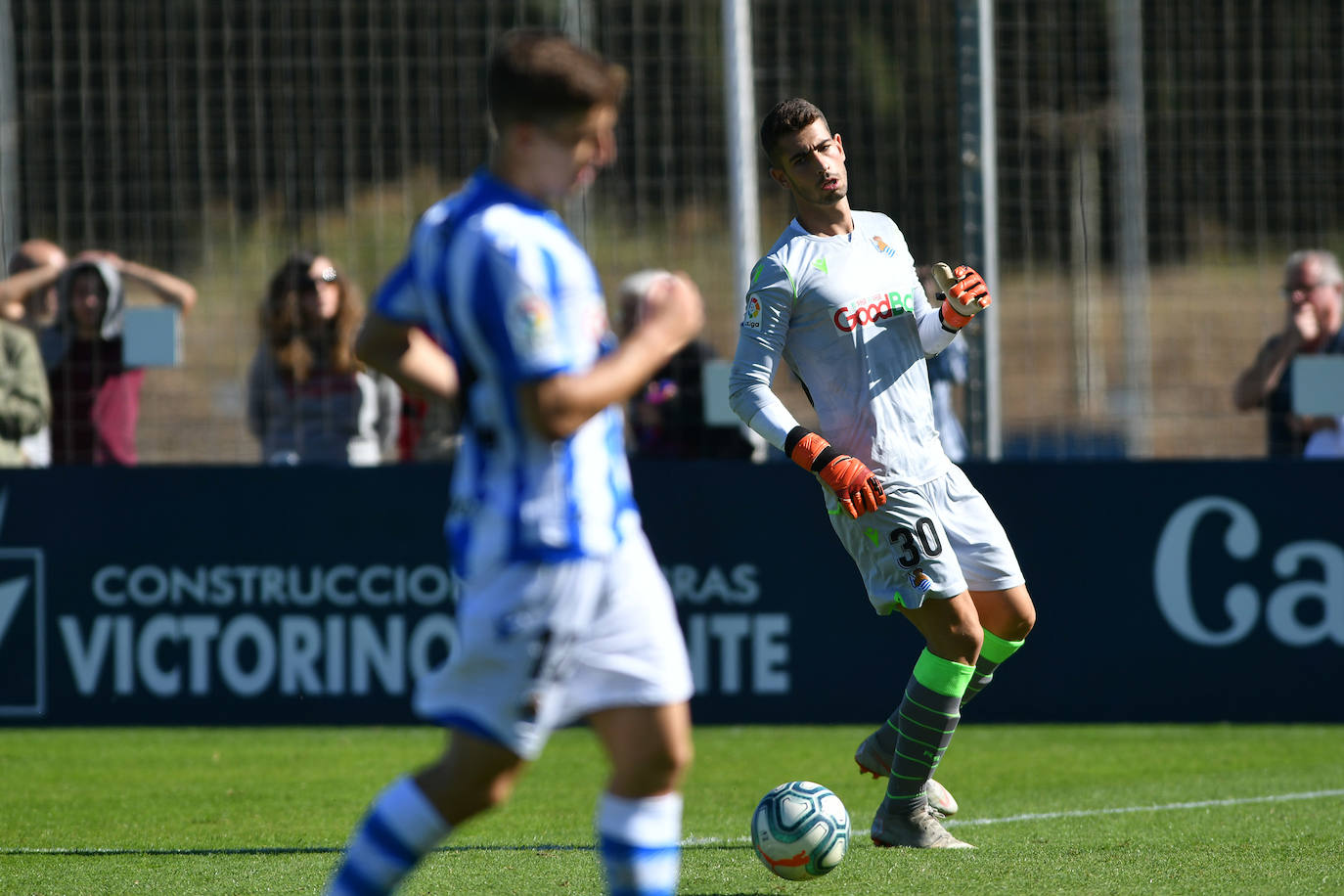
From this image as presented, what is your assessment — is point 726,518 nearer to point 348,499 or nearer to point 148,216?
point 348,499

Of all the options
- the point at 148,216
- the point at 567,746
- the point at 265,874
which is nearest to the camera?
the point at 265,874

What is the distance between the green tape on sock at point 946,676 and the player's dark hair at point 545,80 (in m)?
2.63

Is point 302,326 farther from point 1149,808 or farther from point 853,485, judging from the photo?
point 1149,808

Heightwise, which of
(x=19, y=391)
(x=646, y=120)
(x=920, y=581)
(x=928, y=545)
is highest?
(x=646, y=120)

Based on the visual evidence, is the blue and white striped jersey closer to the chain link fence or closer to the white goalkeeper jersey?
the white goalkeeper jersey

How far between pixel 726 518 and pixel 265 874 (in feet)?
12.7

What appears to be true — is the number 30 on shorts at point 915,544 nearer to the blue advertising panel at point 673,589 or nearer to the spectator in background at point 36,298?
the blue advertising panel at point 673,589

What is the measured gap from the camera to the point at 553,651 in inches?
126

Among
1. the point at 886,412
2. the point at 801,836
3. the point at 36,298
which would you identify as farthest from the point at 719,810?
the point at 36,298

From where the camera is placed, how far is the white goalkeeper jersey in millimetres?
5227

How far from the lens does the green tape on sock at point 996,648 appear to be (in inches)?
218

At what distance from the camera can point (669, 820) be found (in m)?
3.38

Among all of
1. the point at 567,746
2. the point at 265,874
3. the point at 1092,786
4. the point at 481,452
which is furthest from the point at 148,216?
the point at 481,452

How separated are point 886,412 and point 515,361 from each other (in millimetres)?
2365
